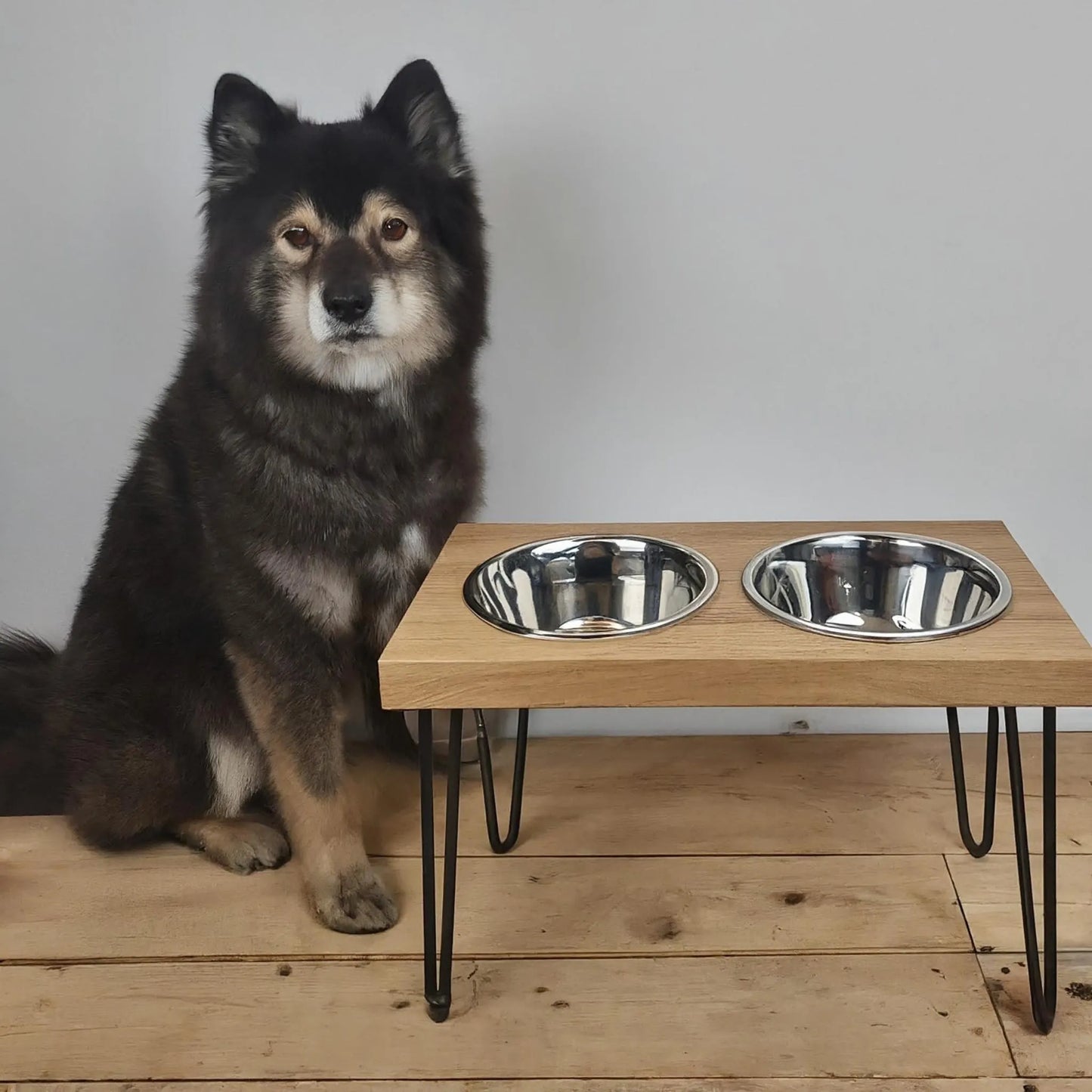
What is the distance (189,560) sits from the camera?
1.48 metres

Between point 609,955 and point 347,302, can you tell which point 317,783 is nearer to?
point 609,955

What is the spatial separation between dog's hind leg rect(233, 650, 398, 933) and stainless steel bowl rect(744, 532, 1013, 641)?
591mm

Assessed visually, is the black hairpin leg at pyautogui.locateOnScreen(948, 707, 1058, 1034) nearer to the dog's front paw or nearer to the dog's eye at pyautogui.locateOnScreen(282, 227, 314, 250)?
the dog's front paw

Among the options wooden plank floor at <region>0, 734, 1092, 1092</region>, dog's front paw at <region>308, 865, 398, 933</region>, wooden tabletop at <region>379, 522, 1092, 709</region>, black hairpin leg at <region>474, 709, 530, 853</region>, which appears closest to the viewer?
wooden tabletop at <region>379, 522, 1092, 709</region>

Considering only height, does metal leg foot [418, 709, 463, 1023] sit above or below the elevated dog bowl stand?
below

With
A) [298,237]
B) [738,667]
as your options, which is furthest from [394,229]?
[738,667]

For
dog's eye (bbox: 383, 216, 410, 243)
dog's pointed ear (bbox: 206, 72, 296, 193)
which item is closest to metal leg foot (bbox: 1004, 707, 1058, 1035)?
dog's eye (bbox: 383, 216, 410, 243)

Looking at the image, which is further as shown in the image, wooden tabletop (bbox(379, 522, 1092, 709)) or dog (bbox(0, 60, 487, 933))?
dog (bbox(0, 60, 487, 933))

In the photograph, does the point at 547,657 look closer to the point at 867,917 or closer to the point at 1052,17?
the point at 867,917

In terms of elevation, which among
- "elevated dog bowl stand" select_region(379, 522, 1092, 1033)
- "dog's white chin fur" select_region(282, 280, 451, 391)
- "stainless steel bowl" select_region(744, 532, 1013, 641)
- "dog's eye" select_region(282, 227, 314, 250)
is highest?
"dog's eye" select_region(282, 227, 314, 250)

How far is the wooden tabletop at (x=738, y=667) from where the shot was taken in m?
1.04

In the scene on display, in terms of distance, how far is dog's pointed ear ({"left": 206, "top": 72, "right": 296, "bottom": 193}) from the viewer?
1279 mm

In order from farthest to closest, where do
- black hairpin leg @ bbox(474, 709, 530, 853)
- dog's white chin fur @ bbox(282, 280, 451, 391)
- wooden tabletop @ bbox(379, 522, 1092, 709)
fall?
black hairpin leg @ bbox(474, 709, 530, 853) → dog's white chin fur @ bbox(282, 280, 451, 391) → wooden tabletop @ bbox(379, 522, 1092, 709)

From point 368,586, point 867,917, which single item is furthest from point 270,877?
point 867,917
